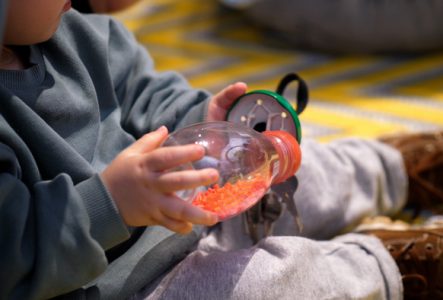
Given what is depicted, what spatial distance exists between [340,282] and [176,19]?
1.12 m

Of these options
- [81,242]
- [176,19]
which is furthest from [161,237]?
[176,19]

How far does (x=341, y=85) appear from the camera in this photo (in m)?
1.44

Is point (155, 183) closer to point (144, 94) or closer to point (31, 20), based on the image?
point (31, 20)

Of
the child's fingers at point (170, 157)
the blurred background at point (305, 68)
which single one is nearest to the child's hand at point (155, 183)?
the child's fingers at point (170, 157)

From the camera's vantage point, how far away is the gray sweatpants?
0.70 meters

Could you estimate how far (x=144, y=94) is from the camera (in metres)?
0.90

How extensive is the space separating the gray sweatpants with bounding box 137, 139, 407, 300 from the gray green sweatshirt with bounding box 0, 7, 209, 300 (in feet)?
0.19

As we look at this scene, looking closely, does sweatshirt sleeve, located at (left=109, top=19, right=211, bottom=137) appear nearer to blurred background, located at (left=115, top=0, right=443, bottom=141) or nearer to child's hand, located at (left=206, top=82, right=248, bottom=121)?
child's hand, located at (left=206, top=82, right=248, bottom=121)

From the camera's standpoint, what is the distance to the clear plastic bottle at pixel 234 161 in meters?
0.65

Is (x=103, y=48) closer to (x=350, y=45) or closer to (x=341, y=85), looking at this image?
(x=341, y=85)

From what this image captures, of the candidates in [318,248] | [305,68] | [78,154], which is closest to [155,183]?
[78,154]

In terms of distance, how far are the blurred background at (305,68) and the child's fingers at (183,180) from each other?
0.68 meters

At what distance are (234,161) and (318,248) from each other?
0.17 m

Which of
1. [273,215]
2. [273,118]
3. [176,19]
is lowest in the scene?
[176,19]
